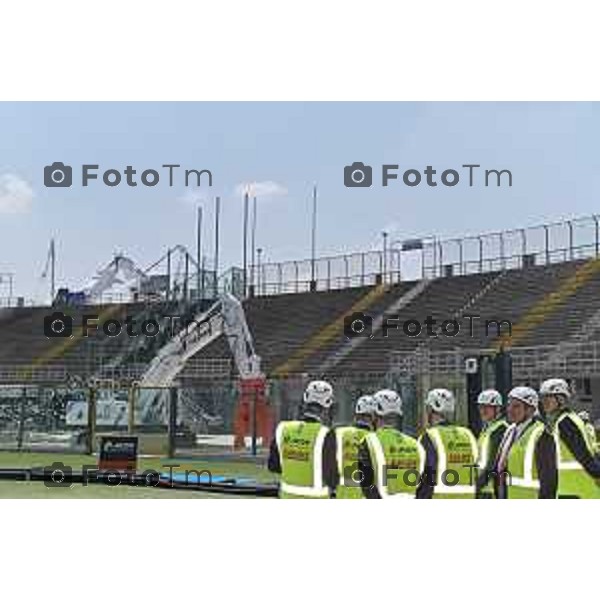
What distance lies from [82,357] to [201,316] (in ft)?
7.85

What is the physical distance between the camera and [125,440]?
13430 mm

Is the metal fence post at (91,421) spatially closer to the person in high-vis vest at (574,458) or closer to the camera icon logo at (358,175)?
the camera icon logo at (358,175)

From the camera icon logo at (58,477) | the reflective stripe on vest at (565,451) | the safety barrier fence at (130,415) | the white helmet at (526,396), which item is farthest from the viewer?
the safety barrier fence at (130,415)

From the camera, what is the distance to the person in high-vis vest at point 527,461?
7129 millimetres

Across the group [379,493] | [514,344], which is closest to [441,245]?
[514,344]

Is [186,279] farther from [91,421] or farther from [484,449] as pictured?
[484,449]

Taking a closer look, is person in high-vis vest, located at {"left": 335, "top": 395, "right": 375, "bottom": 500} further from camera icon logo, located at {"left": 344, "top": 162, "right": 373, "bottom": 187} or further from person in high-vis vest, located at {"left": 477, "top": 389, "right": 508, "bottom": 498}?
camera icon logo, located at {"left": 344, "top": 162, "right": 373, "bottom": 187}

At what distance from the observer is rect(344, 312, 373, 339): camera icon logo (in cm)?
1622

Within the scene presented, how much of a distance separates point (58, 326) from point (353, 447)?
11436 mm

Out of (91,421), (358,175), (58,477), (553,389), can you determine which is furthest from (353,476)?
(91,421)

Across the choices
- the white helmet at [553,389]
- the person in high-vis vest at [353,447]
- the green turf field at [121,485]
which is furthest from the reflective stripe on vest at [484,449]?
the green turf field at [121,485]

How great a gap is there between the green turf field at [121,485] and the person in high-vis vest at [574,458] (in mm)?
2785

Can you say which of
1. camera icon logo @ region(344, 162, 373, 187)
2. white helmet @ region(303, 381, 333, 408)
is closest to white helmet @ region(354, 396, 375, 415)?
white helmet @ region(303, 381, 333, 408)
